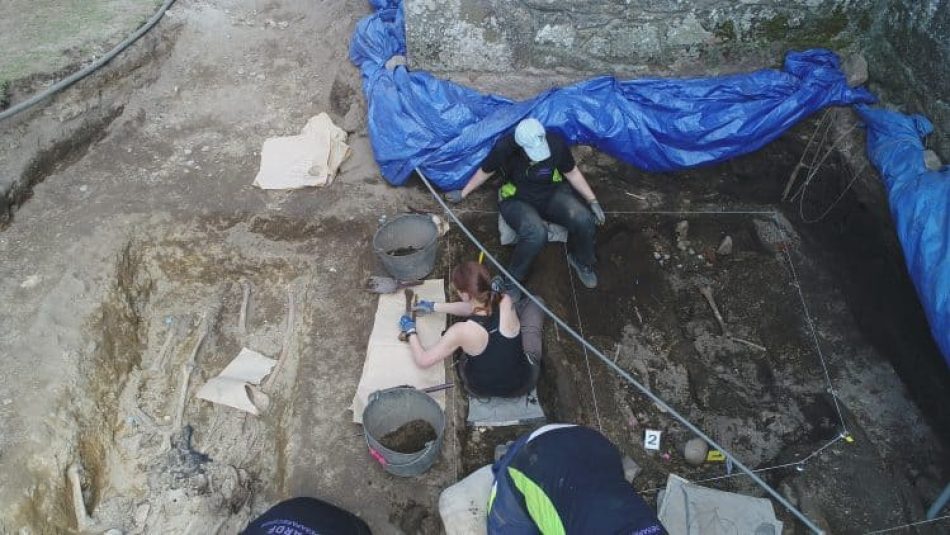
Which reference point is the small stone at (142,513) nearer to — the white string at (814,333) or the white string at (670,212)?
the white string at (670,212)

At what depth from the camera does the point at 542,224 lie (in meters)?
4.52

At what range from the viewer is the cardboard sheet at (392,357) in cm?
388

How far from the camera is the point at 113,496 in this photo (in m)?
3.70

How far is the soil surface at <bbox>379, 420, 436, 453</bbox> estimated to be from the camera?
355 cm

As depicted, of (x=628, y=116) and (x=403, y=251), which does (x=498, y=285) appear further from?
(x=628, y=116)

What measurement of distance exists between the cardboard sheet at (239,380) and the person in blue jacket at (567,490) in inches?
77.0

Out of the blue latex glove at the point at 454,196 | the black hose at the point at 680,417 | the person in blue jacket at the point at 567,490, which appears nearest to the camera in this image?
the person in blue jacket at the point at 567,490

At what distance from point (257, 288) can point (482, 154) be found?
2.04 metres

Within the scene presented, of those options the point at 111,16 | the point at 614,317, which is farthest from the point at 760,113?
the point at 111,16

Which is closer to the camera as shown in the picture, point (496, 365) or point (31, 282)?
point (496, 365)

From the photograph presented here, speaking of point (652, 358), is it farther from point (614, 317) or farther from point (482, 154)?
point (482, 154)

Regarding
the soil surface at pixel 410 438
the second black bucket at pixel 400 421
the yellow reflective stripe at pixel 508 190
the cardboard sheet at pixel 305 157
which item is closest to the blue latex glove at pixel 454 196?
the yellow reflective stripe at pixel 508 190

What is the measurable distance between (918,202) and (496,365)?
3.01 m

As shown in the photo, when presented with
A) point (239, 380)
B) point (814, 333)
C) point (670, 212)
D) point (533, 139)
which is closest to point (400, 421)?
point (239, 380)
